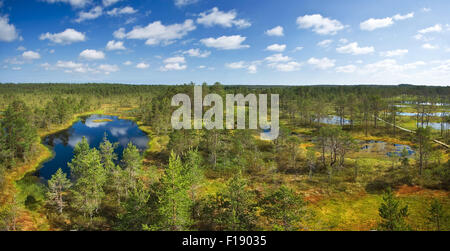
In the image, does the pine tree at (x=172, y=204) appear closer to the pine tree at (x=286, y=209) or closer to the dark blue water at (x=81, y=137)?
the pine tree at (x=286, y=209)

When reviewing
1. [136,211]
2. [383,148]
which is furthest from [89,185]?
[383,148]

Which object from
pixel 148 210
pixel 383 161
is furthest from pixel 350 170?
pixel 148 210

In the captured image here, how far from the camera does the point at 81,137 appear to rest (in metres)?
96.1

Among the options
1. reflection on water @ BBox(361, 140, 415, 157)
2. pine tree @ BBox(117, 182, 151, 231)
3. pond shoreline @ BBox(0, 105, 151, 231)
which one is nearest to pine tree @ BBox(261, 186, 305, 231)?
pine tree @ BBox(117, 182, 151, 231)

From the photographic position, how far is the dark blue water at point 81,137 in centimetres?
6344

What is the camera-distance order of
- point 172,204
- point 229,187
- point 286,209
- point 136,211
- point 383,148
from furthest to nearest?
point 383,148 < point 229,187 < point 136,211 < point 172,204 < point 286,209

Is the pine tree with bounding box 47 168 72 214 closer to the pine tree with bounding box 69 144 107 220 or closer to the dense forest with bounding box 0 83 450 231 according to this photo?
the dense forest with bounding box 0 83 450 231

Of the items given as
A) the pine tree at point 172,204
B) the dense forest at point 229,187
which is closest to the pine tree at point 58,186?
the dense forest at point 229,187

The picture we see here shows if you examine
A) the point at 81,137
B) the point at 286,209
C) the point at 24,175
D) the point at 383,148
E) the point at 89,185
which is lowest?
the point at 24,175

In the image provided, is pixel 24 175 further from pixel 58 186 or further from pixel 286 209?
pixel 286 209

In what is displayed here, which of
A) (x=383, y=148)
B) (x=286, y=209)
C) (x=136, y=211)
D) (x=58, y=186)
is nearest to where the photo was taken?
(x=286, y=209)
